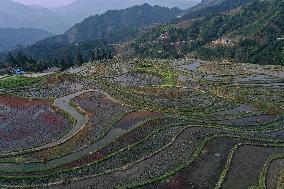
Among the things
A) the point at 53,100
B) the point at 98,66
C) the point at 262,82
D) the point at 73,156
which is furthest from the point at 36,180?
the point at 98,66

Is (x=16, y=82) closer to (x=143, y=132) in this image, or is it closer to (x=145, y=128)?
(x=145, y=128)

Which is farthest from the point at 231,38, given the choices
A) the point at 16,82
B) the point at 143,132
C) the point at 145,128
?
the point at 143,132

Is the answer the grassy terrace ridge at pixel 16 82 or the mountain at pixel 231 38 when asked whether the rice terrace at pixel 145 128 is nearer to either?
the grassy terrace ridge at pixel 16 82

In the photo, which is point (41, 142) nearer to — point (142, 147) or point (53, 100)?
point (142, 147)

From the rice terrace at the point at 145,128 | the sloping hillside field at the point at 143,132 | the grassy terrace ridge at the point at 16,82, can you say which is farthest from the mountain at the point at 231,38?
the grassy terrace ridge at the point at 16,82

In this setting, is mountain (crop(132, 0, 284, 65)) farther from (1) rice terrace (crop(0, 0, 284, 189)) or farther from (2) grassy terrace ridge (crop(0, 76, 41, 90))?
(2) grassy terrace ridge (crop(0, 76, 41, 90))

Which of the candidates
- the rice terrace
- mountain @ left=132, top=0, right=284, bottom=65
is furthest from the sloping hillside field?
mountain @ left=132, top=0, right=284, bottom=65
